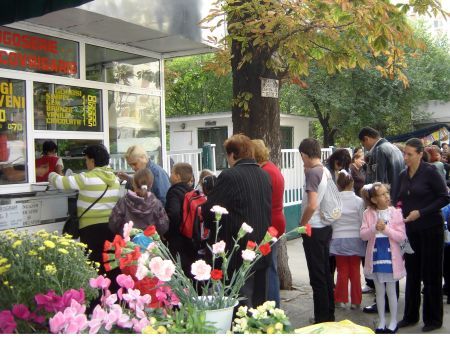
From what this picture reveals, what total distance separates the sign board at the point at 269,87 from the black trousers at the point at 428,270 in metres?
2.26

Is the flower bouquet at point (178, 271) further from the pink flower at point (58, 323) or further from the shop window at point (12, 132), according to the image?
the shop window at point (12, 132)

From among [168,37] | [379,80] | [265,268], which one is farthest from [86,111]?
[379,80]

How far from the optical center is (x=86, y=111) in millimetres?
5992

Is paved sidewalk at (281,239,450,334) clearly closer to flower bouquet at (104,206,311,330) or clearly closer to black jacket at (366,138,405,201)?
black jacket at (366,138,405,201)

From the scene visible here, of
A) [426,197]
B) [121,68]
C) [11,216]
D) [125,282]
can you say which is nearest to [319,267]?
[426,197]

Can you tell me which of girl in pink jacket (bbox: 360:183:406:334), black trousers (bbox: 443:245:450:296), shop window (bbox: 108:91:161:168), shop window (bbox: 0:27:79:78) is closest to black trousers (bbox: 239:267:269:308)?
girl in pink jacket (bbox: 360:183:406:334)

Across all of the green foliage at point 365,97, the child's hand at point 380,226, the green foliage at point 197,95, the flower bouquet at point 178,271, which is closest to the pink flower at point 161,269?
the flower bouquet at point 178,271

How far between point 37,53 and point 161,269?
414cm

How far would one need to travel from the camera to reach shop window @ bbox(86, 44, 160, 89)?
607 centimetres

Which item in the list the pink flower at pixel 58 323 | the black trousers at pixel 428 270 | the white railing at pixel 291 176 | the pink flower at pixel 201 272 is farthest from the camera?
the white railing at pixel 291 176

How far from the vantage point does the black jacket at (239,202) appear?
3.84 metres

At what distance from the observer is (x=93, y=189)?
15.7 feet

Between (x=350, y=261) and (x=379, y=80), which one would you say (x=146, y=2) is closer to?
(x=350, y=261)

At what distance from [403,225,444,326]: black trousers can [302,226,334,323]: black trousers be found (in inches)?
33.3
